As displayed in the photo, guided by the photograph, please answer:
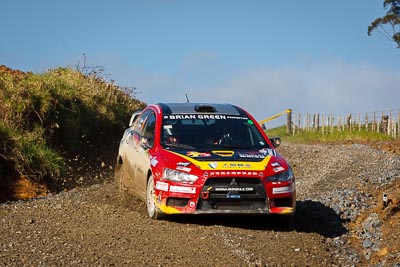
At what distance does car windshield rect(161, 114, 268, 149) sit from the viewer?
12.0 metres

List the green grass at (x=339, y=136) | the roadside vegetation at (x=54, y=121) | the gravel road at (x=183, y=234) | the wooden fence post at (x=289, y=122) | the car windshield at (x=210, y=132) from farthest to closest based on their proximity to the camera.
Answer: the wooden fence post at (x=289, y=122)
the green grass at (x=339, y=136)
the roadside vegetation at (x=54, y=121)
the car windshield at (x=210, y=132)
the gravel road at (x=183, y=234)

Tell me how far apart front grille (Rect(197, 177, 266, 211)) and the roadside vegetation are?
6297 millimetres

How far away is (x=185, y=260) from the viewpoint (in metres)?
9.01

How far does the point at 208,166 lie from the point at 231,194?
0.46m

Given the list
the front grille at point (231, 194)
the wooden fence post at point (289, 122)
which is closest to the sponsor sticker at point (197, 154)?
the front grille at point (231, 194)

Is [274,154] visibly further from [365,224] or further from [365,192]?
[365,192]

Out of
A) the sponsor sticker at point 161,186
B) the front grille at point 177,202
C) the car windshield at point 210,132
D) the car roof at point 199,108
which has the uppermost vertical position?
the car roof at point 199,108

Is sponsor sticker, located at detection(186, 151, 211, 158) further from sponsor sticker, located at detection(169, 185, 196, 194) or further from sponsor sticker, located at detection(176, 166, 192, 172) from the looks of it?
sponsor sticker, located at detection(169, 185, 196, 194)

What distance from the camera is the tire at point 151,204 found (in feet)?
36.6

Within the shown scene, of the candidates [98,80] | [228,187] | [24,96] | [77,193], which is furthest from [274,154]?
[98,80]

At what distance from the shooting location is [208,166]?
10.9 meters

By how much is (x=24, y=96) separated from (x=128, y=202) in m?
6.85

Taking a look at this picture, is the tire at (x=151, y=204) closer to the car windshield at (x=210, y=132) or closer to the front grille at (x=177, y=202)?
the front grille at (x=177, y=202)

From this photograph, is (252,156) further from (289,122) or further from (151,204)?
(289,122)
